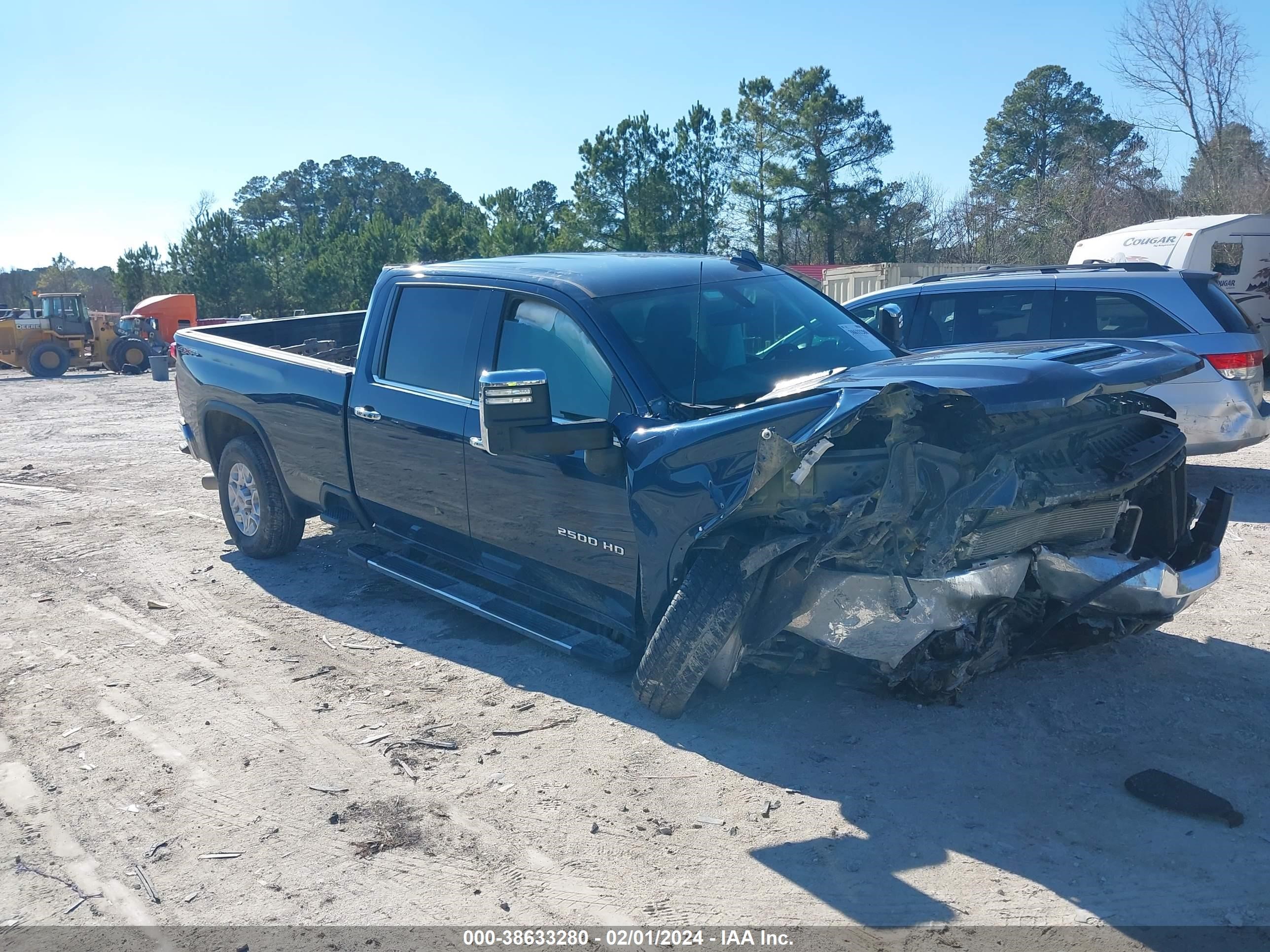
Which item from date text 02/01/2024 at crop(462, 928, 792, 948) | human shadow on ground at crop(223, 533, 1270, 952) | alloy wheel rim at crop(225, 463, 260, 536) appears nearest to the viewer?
date text 02/01/2024 at crop(462, 928, 792, 948)

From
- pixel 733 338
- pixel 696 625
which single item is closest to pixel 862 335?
pixel 733 338

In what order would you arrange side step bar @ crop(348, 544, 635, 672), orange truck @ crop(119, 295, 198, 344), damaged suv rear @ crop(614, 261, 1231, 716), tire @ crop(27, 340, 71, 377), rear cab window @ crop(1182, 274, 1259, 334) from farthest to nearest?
orange truck @ crop(119, 295, 198, 344) → tire @ crop(27, 340, 71, 377) → rear cab window @ crop(1182, 274, 1259, 334) → side step bar @ crop(348, 544, 635, 672) → damaged suv rear @ crop(614, 261, 1231, 716)

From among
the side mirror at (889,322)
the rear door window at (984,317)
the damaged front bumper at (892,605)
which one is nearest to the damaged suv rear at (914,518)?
the damaged front bumper at (892,605)

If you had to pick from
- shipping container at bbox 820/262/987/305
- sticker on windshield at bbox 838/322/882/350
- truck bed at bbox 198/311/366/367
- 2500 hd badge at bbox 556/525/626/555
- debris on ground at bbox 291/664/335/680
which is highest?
shipping container at bbox 820/262/987/305

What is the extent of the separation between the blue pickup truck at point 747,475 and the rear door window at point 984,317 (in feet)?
12.3

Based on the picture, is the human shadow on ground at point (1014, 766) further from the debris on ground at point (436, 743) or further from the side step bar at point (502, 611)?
the debris on ground at point (436, 743)

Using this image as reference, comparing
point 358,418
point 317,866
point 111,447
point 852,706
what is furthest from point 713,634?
point 111,447

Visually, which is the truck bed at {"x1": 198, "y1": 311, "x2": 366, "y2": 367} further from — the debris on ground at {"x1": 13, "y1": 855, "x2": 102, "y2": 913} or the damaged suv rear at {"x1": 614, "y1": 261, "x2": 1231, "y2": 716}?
the debris on ground at {"x1": 13, "y1": 855, "x2": 102, "y2": 913}

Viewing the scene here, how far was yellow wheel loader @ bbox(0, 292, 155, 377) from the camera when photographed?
29172 mm

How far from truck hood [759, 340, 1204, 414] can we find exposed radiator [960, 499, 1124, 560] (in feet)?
1.48

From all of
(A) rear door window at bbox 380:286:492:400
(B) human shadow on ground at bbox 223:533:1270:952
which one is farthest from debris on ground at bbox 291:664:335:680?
(A) rear door window at bbox 380:286:492:400

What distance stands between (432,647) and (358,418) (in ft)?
4.36

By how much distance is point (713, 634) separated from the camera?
3.73 meters

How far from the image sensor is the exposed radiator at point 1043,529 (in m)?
3.59
